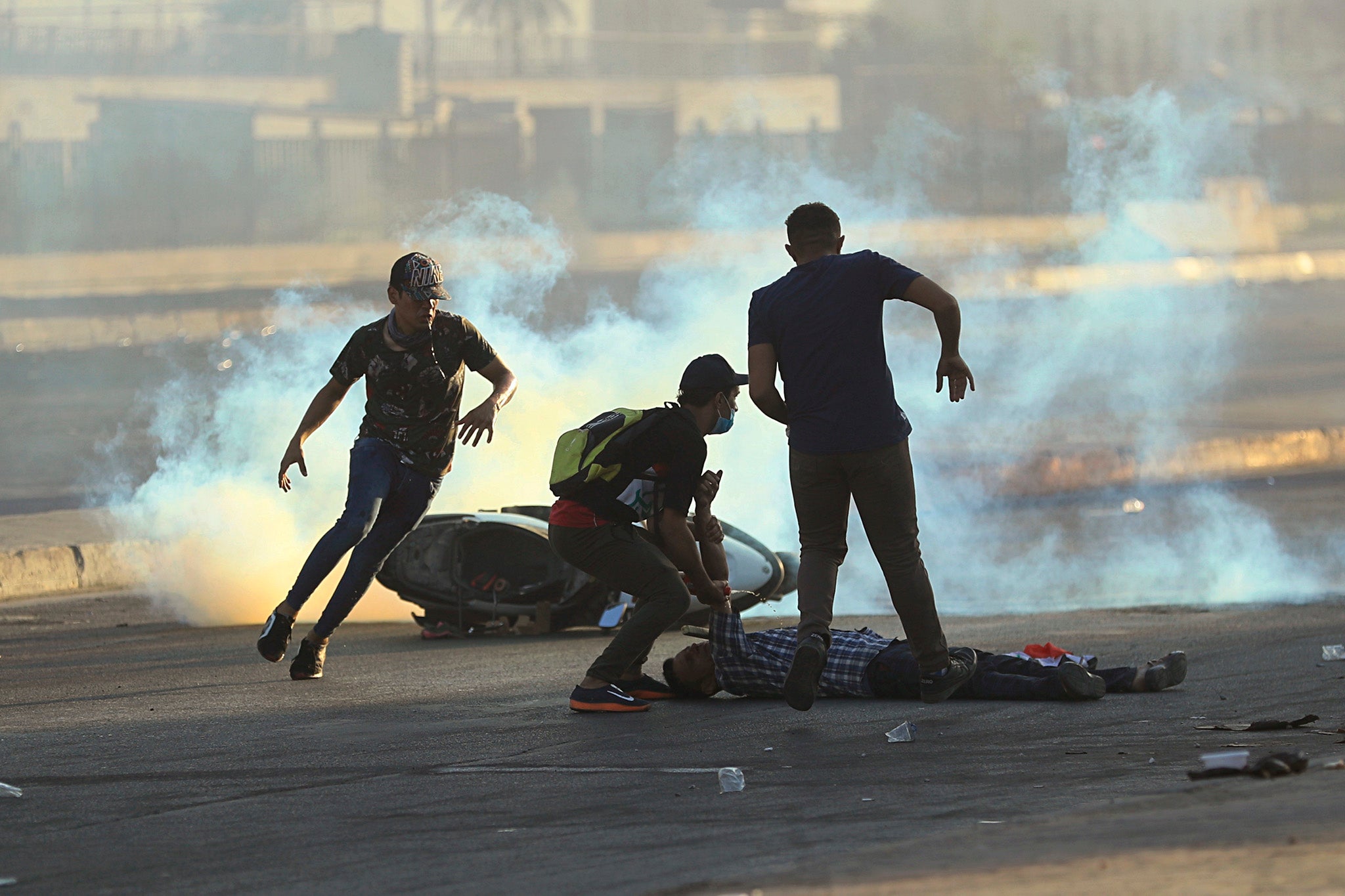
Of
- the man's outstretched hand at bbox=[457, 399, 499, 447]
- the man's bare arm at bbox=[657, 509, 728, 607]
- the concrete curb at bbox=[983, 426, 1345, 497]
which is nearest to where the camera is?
the man's bare arm at bbox=[657, 509, 728, 607]

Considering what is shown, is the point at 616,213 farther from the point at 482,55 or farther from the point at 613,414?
the point at 613,414

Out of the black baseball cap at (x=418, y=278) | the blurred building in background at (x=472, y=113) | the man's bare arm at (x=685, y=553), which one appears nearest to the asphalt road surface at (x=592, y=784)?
the man's bare arm at (x=685, y=553)

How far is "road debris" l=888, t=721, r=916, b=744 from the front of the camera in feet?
16.1

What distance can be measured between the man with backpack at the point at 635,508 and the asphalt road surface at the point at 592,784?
0.92ft

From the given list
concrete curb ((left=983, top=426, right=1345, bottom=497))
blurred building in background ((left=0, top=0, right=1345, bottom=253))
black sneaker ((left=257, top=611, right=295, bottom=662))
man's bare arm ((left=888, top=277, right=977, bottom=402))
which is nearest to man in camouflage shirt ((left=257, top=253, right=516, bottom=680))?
black sneaker ((left=257, top=611, right=295, bottom=662))

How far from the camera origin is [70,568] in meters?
11.5

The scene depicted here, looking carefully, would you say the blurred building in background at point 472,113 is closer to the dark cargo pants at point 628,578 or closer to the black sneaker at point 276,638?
the black sneaker at point 276,638

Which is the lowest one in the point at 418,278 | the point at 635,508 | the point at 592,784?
the point at 592,784

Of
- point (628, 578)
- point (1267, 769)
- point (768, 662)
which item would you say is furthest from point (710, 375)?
point (1267, 769)

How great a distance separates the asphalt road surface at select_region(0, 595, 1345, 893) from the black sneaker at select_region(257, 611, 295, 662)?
0.15 m

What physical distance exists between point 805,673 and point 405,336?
2.41 m

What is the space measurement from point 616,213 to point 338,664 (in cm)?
3537

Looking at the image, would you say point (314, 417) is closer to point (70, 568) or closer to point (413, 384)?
point (413, 384)

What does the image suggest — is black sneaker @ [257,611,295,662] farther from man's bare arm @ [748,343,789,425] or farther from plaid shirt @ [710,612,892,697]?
man's bare arm @ [748,343,789,425]
